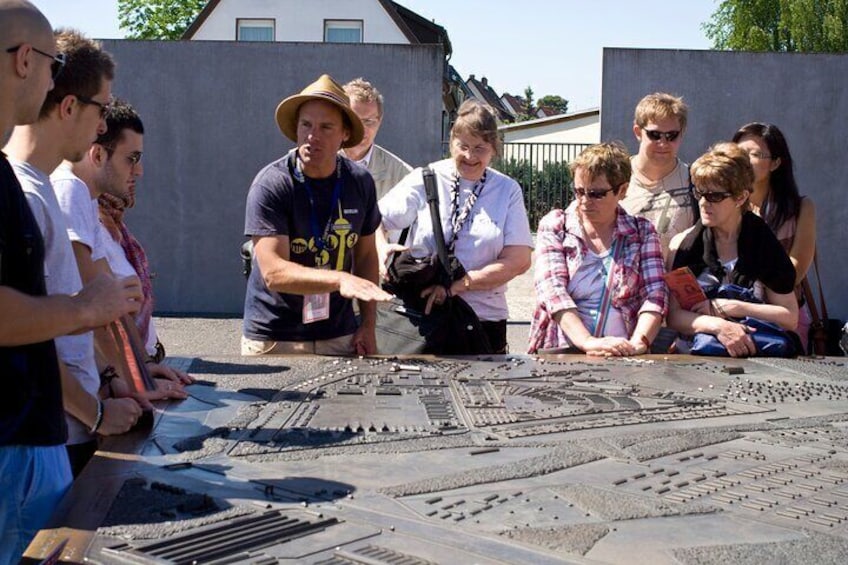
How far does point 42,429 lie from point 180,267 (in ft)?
34.1

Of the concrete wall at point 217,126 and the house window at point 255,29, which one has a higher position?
the house window at point 255,29

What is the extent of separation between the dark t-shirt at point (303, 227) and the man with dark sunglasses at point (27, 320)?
1841 millimetres

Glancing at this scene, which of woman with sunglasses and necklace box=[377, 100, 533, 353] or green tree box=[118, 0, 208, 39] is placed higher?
green tree box=[118, 0, 208, 39]

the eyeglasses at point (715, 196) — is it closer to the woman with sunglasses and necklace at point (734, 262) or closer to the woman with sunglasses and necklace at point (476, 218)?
the woman with sunglasses and necklace at point (734, 262)

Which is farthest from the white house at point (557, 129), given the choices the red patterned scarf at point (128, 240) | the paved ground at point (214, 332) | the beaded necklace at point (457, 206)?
the red patterned scarf at point (128, 240)

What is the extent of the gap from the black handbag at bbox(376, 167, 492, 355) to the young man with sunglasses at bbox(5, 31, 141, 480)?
5.83 ft

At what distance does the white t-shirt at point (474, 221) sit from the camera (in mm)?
4668

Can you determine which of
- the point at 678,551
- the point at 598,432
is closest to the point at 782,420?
the point at 598,432

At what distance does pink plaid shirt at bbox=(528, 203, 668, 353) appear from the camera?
4.35 metres

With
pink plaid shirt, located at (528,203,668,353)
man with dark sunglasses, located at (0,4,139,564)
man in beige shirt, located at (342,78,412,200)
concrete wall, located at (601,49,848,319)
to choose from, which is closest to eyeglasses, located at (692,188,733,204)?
pink plaid shirt, located at (528,203,668,353)

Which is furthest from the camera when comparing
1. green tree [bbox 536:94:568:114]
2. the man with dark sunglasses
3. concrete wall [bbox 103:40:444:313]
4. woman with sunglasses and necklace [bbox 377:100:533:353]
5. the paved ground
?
green tree [bbox 536:94:568:114]

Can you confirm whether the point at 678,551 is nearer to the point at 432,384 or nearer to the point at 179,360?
the point at 432,384

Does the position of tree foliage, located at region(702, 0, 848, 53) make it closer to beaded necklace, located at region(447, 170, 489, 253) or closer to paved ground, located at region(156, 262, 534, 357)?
paved ground, located at region(156, 262, 534, 357)

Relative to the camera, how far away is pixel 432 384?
368cm
